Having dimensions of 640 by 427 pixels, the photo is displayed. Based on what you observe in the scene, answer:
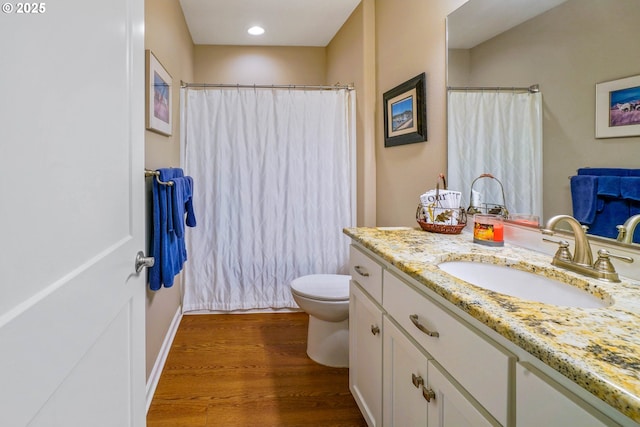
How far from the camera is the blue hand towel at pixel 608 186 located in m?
0.98

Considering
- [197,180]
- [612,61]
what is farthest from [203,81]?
[612,61]

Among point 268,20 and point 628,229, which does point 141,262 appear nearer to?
point 628,229

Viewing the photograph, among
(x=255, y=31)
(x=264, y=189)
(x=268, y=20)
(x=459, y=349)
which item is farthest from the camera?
(x=255, y=31)

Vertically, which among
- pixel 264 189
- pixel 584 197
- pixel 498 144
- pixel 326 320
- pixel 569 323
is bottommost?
pixel 326 320

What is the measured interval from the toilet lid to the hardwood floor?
43 centimetres

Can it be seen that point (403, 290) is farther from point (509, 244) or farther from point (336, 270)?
point (336, 270)

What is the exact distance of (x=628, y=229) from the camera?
37.6 inches

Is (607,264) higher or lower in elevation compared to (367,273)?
higher

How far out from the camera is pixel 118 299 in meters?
→ 0.90

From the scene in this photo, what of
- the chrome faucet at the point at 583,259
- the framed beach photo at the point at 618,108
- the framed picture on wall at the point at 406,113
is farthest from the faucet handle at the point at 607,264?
the framed picture on wall at the point at 406,113

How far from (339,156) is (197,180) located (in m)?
1.11

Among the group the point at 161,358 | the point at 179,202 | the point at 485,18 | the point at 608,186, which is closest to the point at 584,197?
the point at 608,186

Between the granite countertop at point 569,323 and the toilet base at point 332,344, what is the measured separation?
1.04 metres

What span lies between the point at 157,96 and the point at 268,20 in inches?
57.9
